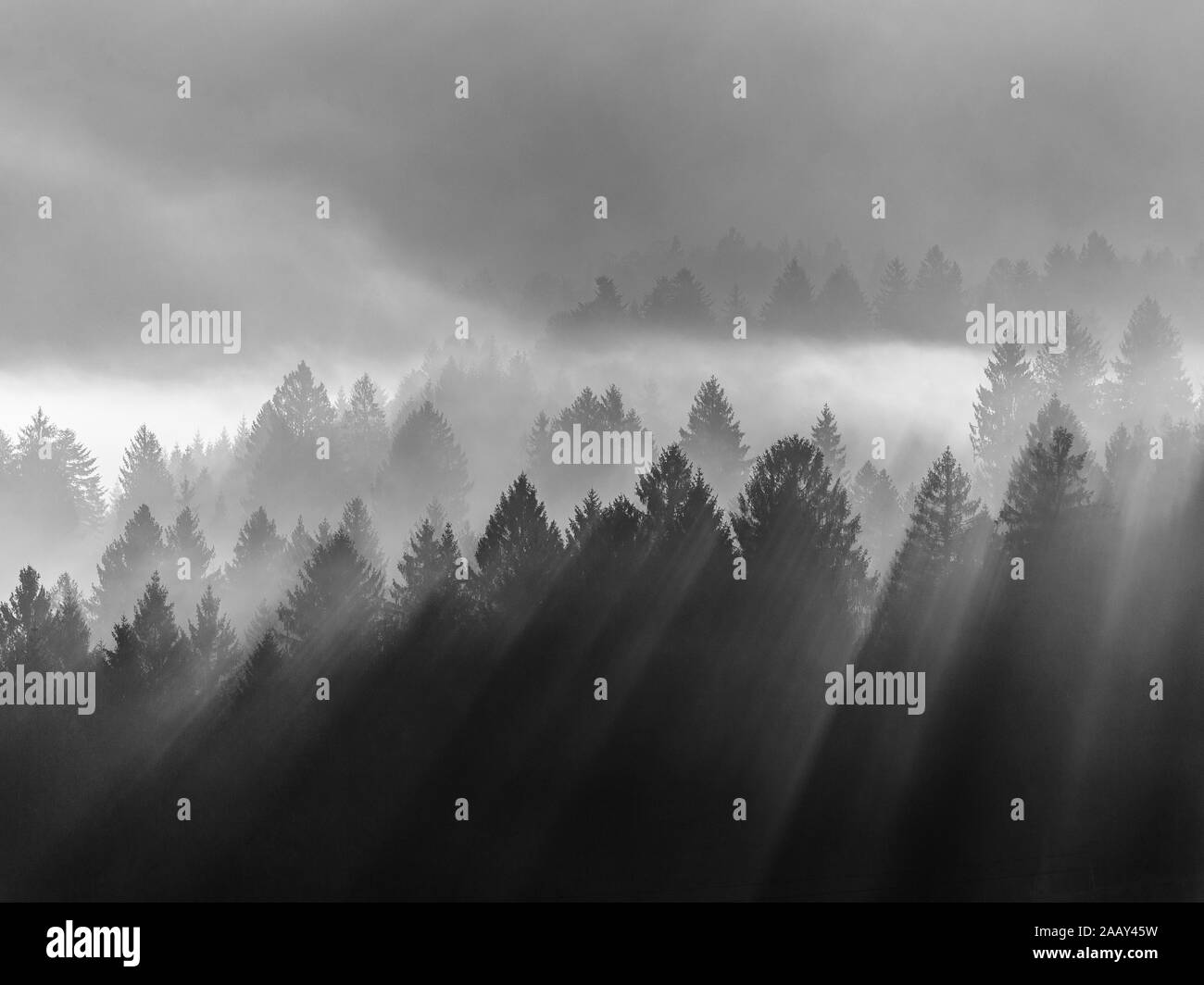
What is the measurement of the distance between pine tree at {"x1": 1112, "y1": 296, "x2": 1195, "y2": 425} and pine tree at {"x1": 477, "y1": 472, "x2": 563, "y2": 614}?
1694 inches

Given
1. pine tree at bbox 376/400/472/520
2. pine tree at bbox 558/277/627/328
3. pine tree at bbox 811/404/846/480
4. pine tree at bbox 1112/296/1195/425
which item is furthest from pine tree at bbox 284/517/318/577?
pine tree at bbox 1112/296/1195/425

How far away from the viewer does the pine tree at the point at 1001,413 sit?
229ft

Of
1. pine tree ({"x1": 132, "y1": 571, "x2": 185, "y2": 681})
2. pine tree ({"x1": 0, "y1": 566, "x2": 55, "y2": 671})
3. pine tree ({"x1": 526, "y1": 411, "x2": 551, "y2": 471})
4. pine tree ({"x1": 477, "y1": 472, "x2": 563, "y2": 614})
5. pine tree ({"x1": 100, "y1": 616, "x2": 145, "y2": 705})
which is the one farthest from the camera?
pine tree ({"x1": 526, "y1": 411, "x2": 551, "y2": 471})

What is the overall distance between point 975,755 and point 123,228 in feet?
243

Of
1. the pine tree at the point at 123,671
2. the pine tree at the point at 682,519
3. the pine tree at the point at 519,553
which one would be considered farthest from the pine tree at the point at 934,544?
the pine tree at the point at 123,671

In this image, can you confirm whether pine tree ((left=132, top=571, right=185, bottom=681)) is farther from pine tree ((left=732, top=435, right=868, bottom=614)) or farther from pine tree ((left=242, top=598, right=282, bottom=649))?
pine tree ((left=732, top=435, right=868, bottom=614))

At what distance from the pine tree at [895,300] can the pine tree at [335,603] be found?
56.0 m

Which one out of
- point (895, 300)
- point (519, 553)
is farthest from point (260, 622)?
point (895, 300)

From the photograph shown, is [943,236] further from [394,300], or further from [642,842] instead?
[642,842]

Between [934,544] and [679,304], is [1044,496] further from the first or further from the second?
[679,304]

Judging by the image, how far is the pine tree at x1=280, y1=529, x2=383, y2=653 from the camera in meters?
45.0

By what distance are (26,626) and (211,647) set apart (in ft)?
24.9

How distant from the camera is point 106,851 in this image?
40.4 m
